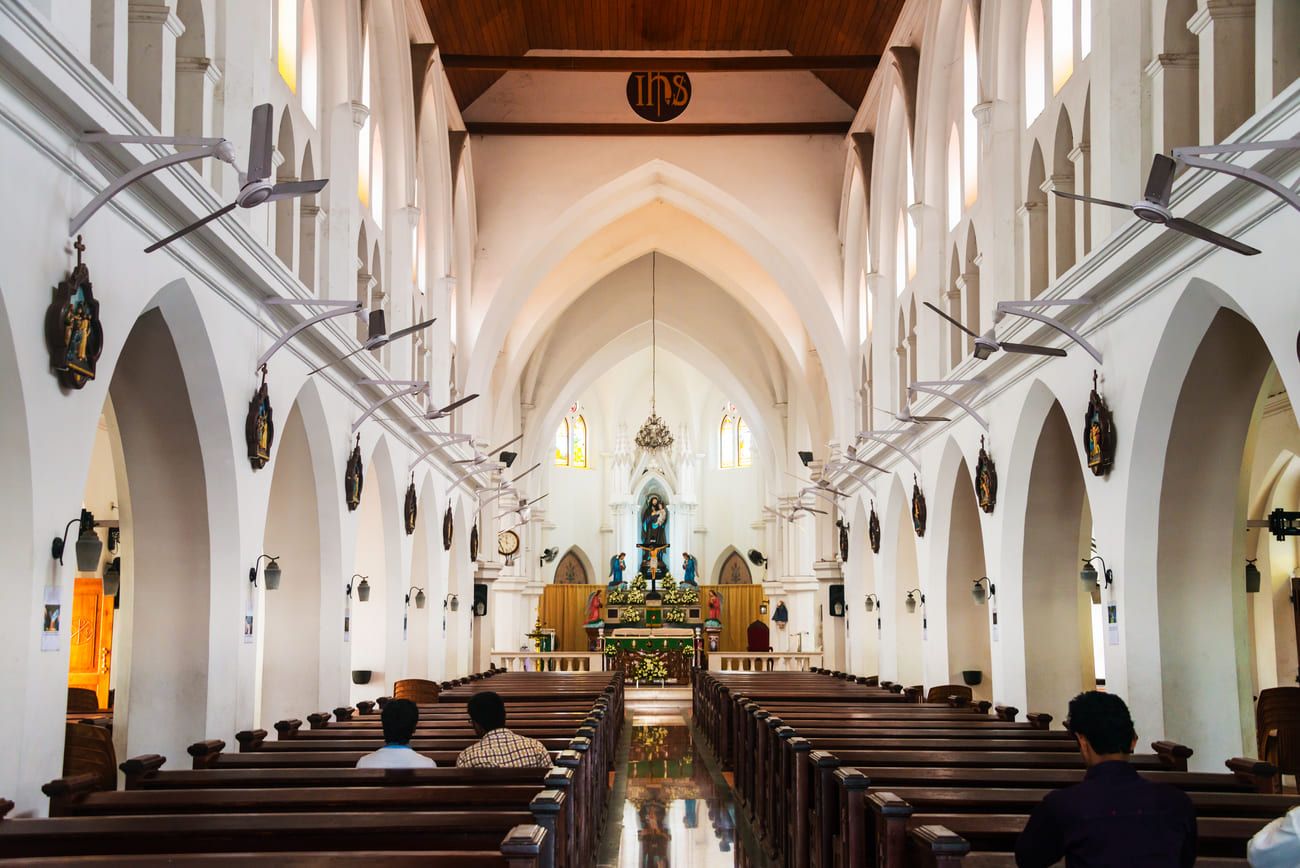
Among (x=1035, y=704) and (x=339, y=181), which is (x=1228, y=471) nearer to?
(x=1035, y=704)

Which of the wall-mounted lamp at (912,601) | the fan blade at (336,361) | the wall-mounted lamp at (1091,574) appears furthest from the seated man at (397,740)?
the wall-mounted lamp at (912,601)

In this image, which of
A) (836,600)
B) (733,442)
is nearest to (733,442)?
(733,442)

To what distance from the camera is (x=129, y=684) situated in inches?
380

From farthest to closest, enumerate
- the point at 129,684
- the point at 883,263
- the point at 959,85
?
the point at 883,263 → the point at 959,85 → the point at 129,684

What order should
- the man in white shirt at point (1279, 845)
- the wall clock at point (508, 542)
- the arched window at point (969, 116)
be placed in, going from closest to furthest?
1. the man in white shirt at point (1279, 845)
2. the arched window at point (969, 116)
3. the wall clock at point (508, 542)

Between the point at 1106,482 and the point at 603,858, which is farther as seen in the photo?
the point at 1106,482

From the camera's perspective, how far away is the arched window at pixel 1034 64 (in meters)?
12.6

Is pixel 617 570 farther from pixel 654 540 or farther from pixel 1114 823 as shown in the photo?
pixel 1114 823

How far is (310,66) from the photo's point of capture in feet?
42.6

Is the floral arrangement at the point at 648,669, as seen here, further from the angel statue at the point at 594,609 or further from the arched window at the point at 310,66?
the arched window at the point at 310,66

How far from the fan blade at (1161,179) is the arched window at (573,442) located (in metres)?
34.6

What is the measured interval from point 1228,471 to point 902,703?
5141mm

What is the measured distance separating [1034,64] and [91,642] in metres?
14.1

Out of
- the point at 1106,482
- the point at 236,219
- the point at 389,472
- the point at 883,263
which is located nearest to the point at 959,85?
the point at 883,263
